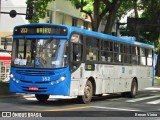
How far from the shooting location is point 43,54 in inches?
675

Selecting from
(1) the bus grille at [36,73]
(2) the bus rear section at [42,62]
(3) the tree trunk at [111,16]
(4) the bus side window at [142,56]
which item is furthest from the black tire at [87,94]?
(3) the tree trunk at [111,16]

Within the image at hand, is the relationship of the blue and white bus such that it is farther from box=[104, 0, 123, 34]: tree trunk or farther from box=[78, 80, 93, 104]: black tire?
box=[104, 0, 123, 34]: tree trunk

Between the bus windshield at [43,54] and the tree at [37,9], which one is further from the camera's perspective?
the tree at [37,9]

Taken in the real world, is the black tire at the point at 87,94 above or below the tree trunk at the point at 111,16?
below

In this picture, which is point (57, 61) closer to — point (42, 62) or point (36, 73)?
point (42, 62)

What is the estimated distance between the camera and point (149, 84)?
27484mm

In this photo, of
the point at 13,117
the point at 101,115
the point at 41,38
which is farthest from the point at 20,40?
the point at 13,117

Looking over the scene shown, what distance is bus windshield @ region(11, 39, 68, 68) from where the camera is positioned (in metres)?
17.1

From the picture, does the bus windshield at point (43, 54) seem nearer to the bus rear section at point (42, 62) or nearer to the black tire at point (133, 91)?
the bus rear section at point (42, 62)

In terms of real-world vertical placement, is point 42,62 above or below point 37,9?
below

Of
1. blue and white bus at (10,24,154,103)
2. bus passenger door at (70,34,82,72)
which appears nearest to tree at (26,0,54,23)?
blue and white bus at (10,24,154,103)

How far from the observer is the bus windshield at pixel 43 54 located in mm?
17062

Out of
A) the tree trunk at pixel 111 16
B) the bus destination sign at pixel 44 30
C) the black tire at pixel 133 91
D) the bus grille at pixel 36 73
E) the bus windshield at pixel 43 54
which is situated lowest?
the black tire at pixel 133 91

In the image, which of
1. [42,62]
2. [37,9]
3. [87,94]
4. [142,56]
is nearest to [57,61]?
[42,62]
